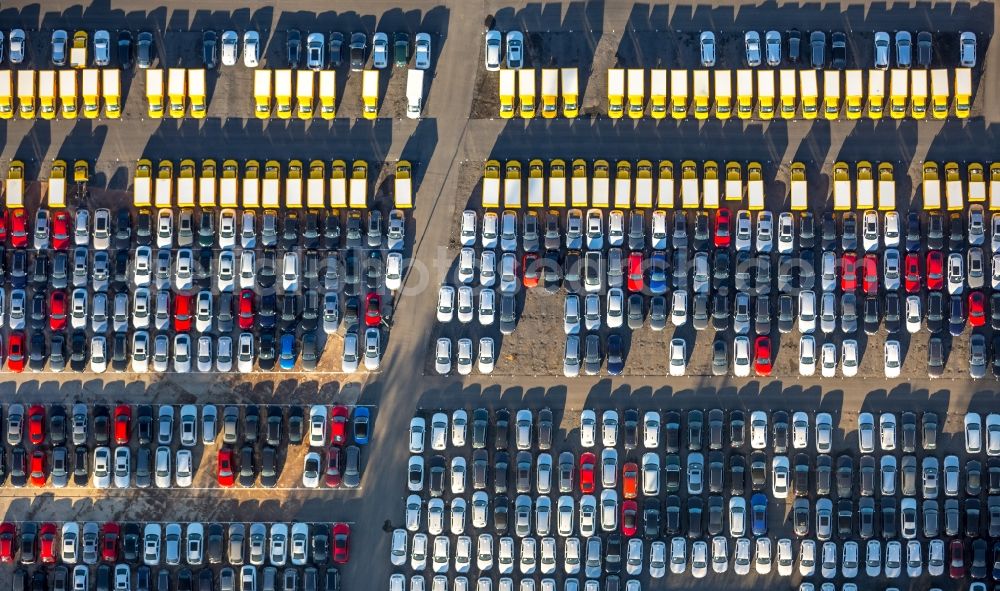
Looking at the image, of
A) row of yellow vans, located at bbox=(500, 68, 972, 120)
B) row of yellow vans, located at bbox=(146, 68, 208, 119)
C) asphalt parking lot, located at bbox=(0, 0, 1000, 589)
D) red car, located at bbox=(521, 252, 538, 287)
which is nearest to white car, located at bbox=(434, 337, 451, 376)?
asphalt parking lot, located at bbox=(0, 0, 1000, 589)

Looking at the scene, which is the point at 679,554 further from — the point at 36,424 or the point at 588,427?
the point at 36,424

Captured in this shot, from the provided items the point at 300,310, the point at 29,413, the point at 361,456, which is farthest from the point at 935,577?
the point at 29,413

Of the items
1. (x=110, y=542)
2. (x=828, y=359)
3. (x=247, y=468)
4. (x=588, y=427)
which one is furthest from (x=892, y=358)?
(x=110, y=542)

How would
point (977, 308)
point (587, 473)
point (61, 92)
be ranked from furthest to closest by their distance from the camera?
point (61, 92) < point (587, 473) < point (977, 308)

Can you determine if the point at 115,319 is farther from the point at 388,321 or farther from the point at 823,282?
the point at 823,282

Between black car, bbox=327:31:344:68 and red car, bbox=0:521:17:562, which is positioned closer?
red car, bbox=0:521:17:562

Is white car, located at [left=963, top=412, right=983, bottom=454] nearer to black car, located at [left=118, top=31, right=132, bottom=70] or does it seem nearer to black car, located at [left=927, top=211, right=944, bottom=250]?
black car, located at [left=927, top=211, right=944, bottom=250]
